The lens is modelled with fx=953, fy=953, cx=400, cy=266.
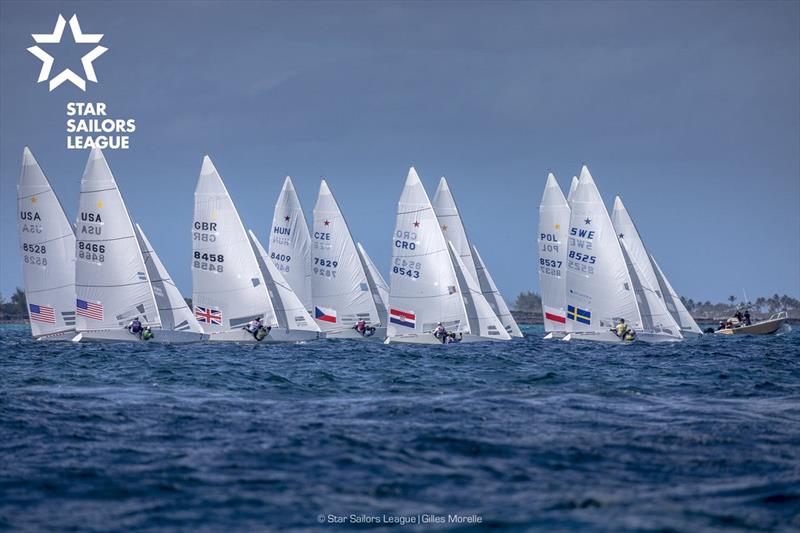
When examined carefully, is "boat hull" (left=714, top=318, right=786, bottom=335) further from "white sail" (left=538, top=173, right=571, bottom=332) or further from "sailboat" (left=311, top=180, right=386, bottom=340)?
"sailboat" (left=311, top=180, right=386, bottom=340)

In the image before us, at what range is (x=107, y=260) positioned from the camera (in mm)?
47031

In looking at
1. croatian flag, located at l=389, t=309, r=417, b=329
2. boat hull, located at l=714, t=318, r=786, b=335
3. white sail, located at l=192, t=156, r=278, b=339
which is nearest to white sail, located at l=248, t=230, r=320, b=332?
white sail, located at l=192, t=156, r=278, b=339

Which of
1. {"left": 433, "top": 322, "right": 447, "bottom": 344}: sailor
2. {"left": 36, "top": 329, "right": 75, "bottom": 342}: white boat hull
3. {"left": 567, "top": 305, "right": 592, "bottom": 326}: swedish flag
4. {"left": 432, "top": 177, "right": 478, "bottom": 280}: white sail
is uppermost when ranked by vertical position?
{"left": 432, "top": 177, "right": 478, "bottom": 280}: white sail

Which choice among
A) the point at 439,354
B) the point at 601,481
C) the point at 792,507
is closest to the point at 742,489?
the point at 792,507

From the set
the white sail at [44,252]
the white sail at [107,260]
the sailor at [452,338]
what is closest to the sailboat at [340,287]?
the sailor at [452,338]

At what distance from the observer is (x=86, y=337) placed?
47406 mm

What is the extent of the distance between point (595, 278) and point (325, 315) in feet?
54.4

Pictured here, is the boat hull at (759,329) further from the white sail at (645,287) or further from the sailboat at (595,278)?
the sailboat at (595,278)

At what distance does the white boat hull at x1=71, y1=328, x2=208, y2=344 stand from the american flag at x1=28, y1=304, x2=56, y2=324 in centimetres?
221

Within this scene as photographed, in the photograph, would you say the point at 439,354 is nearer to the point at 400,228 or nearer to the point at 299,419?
the point at 400,228

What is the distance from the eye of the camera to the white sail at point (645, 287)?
55.9 metres

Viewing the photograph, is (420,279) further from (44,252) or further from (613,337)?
(44,252)

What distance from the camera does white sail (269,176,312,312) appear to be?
63.0 m

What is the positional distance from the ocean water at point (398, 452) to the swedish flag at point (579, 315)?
25224 mm
